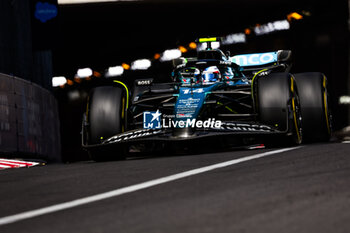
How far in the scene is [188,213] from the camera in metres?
5.76

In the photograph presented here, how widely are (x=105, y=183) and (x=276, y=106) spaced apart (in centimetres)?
391

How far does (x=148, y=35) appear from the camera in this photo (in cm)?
3953

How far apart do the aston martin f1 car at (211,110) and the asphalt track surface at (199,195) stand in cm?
123

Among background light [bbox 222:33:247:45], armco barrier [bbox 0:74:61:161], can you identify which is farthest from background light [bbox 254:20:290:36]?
armco barrier [bbox 0:74:61:161]

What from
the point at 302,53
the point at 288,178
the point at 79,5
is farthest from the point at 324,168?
the point at 302,53

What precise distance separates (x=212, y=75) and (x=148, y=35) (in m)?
27.1

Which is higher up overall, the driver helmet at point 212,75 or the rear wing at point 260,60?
the rear wing at point 260,60

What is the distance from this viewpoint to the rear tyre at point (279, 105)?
11125 mm

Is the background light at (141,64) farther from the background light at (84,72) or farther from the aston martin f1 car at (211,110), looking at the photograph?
the aston martin f1 car at (211,110)

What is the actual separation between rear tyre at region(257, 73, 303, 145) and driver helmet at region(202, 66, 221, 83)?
4.26ft

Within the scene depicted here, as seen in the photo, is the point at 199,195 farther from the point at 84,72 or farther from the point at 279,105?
the point at 84,72

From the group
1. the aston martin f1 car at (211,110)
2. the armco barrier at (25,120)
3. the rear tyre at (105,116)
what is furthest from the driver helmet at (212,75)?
the armco barrier at (25,120)

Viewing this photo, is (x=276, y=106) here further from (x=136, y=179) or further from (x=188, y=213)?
(x=188, y=213)

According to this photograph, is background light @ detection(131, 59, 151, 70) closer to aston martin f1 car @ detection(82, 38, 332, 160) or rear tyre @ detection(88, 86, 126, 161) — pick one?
aston martin f1 car @ detection(82, 38, 332, 160)
